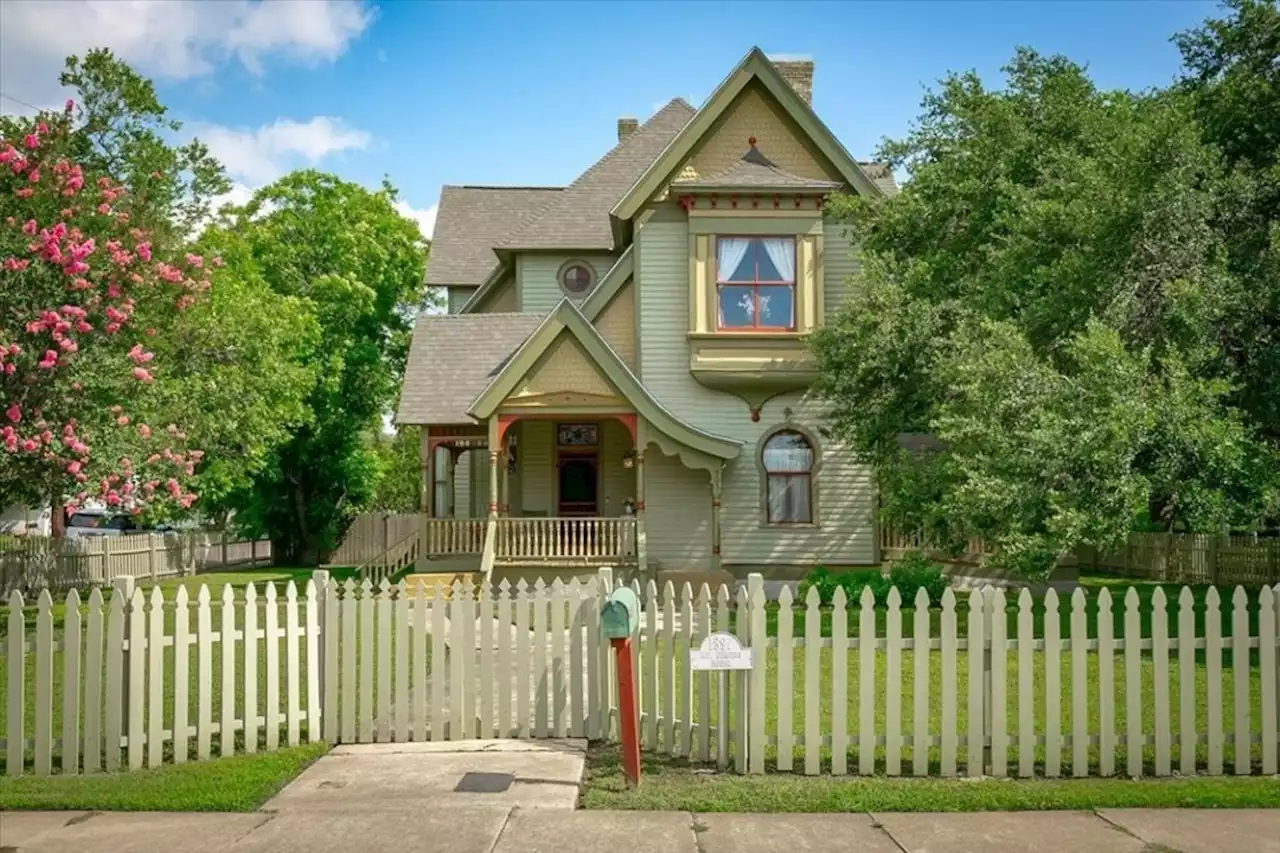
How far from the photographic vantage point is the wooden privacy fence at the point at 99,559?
91.5 feet

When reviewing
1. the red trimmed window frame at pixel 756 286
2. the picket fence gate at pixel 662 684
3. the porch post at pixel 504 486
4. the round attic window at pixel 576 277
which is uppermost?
the round attic window at pixel 576 277

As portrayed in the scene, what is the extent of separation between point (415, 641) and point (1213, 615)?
6356 mm

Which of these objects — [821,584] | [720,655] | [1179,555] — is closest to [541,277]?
[821,584]

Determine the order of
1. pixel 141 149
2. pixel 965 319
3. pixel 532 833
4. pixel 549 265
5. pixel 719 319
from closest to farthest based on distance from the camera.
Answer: pixel 532 833
pixel 141 149
pixel 965 319
pixel 719 319
pixel 549 265

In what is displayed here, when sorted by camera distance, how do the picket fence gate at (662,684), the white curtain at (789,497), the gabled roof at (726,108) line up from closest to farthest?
the picket fence gate at (662,684) < the gabled roof at (726,108) < the white curtain at (789,497)

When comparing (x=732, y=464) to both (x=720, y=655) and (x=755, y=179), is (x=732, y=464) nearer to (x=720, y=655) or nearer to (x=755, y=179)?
(x=755, y=179)

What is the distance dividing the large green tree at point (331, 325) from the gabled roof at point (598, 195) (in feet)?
38.9

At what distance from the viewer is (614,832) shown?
7332 millimetres

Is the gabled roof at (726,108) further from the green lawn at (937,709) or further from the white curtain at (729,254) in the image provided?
the green lawn at (937,709)

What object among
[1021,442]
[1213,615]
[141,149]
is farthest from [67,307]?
[1213,615]

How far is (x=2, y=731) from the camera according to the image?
32.4 feet

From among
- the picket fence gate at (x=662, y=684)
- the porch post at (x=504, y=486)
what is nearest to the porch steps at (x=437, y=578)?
the porch post at (x=504, y=486)

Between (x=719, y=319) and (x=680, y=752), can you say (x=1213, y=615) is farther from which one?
(x=719, y=319)

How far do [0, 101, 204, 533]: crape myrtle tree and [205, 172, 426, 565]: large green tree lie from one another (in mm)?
21930
